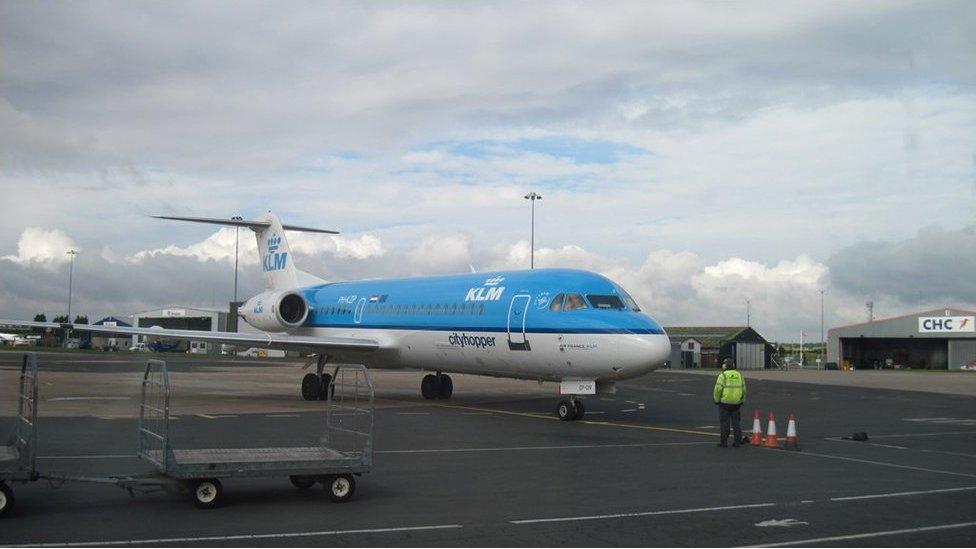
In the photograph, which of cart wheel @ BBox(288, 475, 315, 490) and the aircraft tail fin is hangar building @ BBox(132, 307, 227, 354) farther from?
cart wheel @ BBox(288, 475, 315, 490)

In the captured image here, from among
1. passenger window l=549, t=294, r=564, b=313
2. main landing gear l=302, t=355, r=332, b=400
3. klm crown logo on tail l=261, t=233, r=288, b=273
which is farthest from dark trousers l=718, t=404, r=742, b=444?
klm crown logo on tail l=261, t=233, r=288, b=273

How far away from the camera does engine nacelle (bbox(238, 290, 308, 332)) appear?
31.0 m

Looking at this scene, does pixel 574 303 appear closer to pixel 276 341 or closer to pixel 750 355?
pixel 276 341

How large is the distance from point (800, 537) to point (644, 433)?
→ 33.9ft

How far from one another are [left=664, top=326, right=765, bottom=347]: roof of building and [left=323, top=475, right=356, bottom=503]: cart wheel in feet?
253

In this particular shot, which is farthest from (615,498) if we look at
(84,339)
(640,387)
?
(84,339)

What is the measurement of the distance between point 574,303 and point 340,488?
11.4 metres

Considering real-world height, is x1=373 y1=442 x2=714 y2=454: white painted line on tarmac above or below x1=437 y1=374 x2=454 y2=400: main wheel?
below

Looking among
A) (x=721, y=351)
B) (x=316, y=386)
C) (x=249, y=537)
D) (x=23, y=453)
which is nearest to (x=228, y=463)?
(x=249, y=537)

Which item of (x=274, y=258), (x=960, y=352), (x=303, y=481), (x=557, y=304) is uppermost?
(x=274, y=258)

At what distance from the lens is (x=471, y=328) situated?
2353cm

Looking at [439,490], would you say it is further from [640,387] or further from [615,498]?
[640,387]

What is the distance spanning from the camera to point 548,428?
19.5m

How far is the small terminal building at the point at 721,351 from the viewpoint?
264 ft
